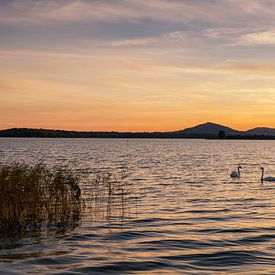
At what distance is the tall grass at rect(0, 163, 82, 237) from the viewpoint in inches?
690

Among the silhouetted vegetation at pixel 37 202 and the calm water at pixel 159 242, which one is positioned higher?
the silhouetted vegetation at pixel 37 202

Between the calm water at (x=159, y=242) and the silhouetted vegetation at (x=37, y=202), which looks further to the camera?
the silhouetted vegetation at (x=37, y=202)

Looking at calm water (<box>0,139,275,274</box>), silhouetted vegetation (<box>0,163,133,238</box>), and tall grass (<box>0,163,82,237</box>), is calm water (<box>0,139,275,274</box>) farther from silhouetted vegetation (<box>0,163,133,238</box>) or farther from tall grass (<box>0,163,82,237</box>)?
tall grass (<box>0,163,82,237</box>)

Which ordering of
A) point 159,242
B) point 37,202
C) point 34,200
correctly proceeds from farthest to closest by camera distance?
point 37,202, point 34,200, point 159,242

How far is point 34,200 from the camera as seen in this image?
1845 centimetres

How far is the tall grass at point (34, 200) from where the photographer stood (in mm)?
17516

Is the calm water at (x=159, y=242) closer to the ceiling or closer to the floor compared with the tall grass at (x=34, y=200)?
closer to the floor

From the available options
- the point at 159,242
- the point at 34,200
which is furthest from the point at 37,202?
the point at 159,242

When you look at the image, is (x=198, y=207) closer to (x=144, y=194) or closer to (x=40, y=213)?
(x=144, y=194)

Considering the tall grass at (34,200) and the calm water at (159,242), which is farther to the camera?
the tall grass at (34,200)

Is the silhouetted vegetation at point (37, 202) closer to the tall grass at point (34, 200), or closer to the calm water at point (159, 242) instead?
the tall grass at point (34, 200)

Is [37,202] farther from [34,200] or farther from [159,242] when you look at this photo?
[159,242]

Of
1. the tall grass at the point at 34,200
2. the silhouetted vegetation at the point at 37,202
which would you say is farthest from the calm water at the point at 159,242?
the tall grass at the point at 34,200

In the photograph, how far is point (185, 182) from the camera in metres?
39.0
